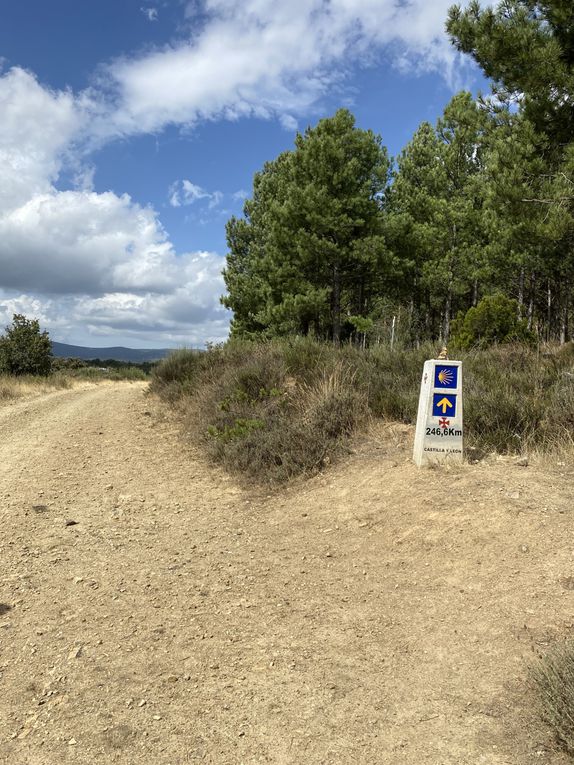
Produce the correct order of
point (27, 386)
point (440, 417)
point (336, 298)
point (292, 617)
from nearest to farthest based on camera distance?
point (292, 617), point (440, 417), point (27, 386), point (336, 298)

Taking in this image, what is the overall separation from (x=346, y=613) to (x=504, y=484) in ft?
6.86

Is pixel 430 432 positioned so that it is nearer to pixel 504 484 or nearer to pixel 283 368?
pixel 504 484

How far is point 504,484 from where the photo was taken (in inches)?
187

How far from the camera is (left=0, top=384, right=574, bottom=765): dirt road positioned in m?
2.42

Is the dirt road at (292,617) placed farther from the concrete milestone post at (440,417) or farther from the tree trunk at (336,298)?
the tree trunk at (336,298)

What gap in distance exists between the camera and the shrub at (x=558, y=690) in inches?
87.4

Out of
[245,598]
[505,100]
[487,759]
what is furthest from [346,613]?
[505,100]

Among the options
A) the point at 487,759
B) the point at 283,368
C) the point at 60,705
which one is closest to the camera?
Result: the point at 487,759

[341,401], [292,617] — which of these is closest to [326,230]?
[341,401]

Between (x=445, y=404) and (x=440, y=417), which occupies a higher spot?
(x=445, y=404)

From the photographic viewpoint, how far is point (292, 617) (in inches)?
137

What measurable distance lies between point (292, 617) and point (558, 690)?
5.36 ft

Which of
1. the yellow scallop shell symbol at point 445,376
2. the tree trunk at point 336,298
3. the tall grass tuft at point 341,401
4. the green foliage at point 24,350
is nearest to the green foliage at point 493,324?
the tall grass tuft at point 341,401

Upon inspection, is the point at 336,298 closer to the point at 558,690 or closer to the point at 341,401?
the point at 341,401
